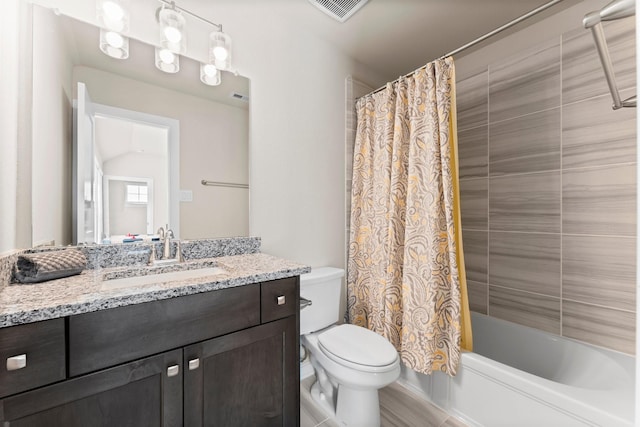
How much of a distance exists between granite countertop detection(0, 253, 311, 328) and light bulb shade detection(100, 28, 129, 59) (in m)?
0.99

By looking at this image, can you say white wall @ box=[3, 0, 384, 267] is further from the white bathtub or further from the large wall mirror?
the white bathtub

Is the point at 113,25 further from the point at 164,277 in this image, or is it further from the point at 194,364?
the point at 194,364

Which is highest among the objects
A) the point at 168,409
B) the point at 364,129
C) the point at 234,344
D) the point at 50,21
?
the point at 50,21

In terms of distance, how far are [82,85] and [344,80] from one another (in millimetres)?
1647

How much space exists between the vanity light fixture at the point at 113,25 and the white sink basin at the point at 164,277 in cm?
103

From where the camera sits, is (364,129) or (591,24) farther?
(364,129)

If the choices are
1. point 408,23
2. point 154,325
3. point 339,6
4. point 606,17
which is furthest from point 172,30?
point 606,17

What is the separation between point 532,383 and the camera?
120cm

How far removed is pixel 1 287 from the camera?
0.81 metres

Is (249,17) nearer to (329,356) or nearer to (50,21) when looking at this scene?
(50,21)

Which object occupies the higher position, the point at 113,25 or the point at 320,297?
the point at 113,25

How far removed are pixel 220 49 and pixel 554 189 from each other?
7.17 ft

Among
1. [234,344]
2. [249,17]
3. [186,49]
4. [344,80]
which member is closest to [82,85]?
[186,49]

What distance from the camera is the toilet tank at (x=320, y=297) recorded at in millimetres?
1648
